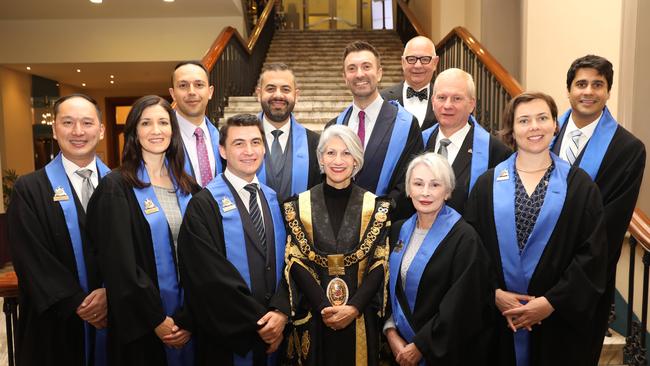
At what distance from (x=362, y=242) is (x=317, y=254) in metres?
0.22

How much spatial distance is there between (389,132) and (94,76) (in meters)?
12.9

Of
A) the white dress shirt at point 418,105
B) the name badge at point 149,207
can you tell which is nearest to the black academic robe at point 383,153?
the white dress shirt at point 418,105

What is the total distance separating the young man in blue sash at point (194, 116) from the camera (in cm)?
317

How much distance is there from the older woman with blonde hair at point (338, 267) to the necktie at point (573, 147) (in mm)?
1059

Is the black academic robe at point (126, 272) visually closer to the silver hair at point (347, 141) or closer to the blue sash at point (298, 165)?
the blue sash at point (298, 165)

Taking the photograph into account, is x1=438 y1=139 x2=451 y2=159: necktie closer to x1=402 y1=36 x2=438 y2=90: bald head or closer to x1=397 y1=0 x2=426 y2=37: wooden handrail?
x1=402 y1=36 x2=438 y2=90: bald head

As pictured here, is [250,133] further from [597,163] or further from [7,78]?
[7,78]

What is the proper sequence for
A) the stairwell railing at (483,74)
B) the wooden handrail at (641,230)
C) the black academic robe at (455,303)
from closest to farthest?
the black academic robe at (455,303) < the wooden handrail at (641,230) < the stairwell railing at (483,74)

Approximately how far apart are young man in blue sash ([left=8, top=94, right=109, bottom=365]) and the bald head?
7.36 ft

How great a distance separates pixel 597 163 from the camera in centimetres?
269

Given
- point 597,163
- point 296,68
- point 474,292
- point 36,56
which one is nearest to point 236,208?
point 474,292

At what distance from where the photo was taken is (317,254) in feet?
8.23

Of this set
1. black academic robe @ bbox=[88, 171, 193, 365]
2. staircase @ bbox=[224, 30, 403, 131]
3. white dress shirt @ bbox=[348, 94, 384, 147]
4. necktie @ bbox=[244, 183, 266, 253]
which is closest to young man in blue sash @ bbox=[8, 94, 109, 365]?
black academic robe @ bbox=[88, 171, 193, 365]

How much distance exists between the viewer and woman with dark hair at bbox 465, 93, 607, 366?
2.38m
